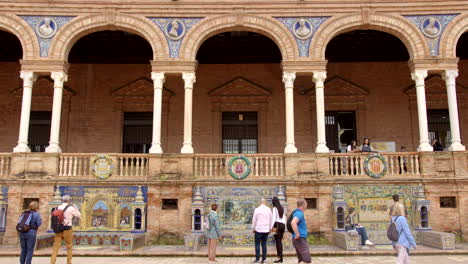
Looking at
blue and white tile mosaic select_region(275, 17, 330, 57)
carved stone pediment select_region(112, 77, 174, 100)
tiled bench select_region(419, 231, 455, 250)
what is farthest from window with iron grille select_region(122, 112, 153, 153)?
tiled bench select_region(419, 231, 455, 250)

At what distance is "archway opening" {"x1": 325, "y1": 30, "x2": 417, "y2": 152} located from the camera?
753 inches

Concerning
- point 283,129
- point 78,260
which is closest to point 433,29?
point 283,129

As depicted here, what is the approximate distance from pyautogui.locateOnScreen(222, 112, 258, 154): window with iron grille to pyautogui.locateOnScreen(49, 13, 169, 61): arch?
525cm

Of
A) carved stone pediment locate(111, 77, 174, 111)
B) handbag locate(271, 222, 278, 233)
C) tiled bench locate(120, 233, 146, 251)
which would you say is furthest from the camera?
carved stone pediment locate(111, 77, 174, 111)

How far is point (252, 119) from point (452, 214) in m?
8.95

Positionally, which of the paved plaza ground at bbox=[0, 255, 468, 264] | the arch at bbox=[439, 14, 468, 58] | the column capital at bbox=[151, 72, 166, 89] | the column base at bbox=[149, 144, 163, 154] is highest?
the arch at bbox=[439, 14, 468, 58]

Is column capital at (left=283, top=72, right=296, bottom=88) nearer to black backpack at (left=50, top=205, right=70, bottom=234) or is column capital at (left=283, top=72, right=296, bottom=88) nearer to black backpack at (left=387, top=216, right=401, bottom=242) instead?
black backpack at (left=387, top=216, right=401, bottom=242)

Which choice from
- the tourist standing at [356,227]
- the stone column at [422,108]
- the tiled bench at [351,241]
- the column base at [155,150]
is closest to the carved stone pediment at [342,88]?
the stone column at [422,108]

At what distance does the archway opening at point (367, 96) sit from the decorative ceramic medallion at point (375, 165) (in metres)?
4.72

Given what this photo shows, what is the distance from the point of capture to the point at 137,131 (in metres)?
19.4

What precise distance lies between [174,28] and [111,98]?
18.7 feet

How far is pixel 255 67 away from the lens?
19.8m

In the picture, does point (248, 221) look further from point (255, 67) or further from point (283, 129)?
point (255, 67)

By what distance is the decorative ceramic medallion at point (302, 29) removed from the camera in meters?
15.5
